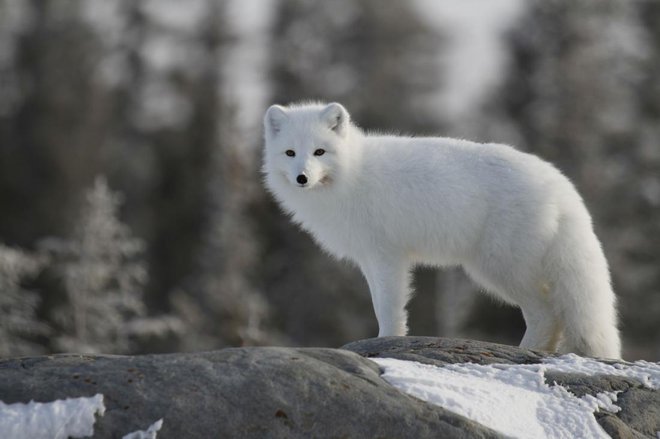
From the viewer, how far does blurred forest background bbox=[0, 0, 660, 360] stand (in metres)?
27.2

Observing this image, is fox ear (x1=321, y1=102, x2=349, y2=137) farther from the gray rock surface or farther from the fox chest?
the gray rock surface

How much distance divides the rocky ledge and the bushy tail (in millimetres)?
2057

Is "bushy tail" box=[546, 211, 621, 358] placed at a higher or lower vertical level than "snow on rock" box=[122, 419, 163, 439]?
higher

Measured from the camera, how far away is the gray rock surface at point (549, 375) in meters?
7.04

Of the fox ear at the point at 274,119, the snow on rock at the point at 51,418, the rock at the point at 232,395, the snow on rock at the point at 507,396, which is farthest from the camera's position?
the fox ear at the point at 274,119

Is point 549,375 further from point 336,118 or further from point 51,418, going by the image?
point 51,418

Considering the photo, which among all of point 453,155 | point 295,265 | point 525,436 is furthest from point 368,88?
point 525,436

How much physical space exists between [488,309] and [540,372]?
25110 millimetres

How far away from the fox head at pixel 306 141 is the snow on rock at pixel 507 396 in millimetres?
2425

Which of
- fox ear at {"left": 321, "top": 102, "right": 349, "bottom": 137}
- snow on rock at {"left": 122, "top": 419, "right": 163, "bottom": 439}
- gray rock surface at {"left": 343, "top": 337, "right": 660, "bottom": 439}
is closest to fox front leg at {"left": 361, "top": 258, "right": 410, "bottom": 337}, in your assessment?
gray rock surface at {"left": 343, "top": 337, "right": 660, "bottom": 439}

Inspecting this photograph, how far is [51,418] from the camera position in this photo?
5.94 meters

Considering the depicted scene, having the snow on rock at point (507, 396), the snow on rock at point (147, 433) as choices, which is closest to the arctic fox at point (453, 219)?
the snow on rock at point (507, 396)

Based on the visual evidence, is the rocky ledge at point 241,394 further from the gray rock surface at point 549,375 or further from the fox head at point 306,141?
the fox head at point 306,141

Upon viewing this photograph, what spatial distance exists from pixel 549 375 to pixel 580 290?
5.97 feet
